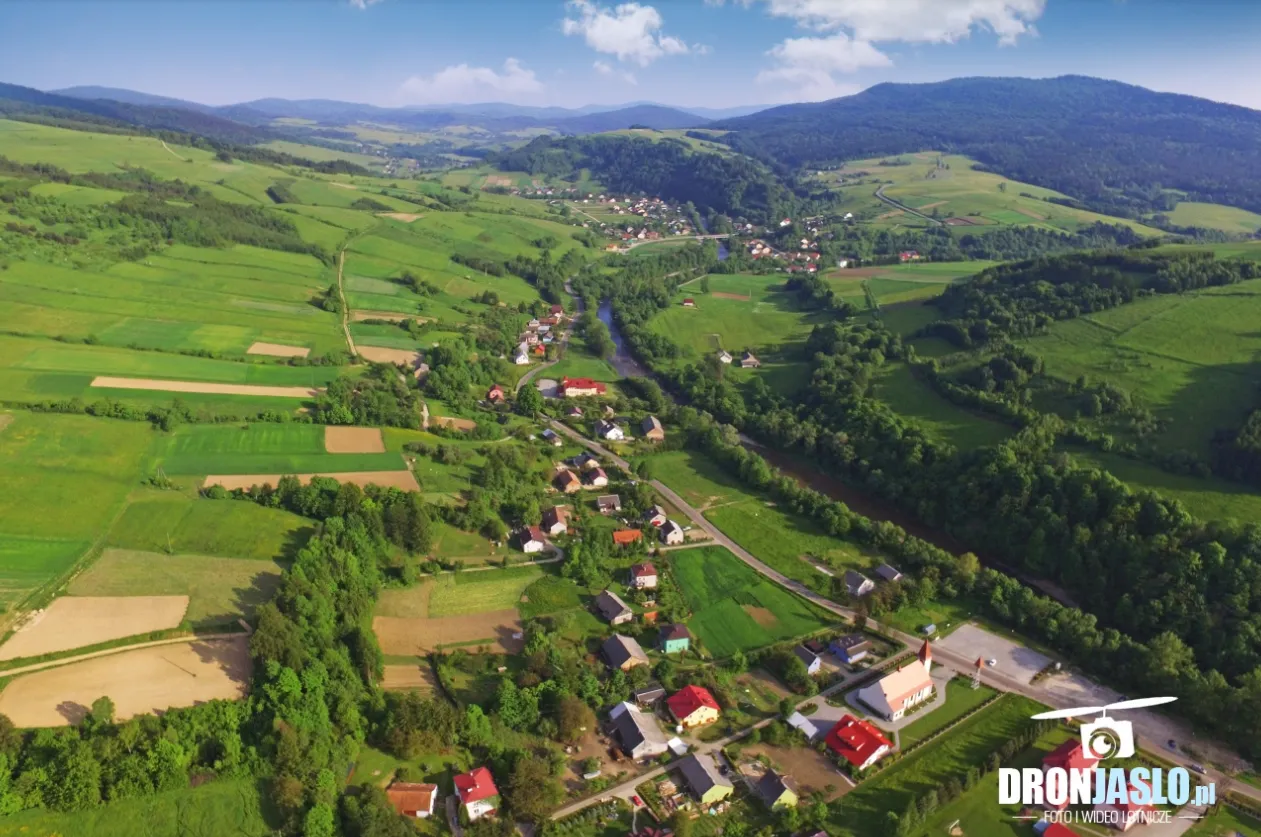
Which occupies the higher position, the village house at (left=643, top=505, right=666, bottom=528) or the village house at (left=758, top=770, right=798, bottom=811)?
the village house at (left=643, top=505, right=666, bottom=528)

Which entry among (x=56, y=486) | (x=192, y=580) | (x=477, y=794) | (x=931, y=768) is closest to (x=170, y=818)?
(x=477, y=794)

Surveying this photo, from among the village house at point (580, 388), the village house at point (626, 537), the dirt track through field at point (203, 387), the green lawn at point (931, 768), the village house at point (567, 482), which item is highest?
the dirt track through field at point (203, 387)

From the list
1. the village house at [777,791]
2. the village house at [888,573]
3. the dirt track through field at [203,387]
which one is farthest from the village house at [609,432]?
the village house at [777,791]

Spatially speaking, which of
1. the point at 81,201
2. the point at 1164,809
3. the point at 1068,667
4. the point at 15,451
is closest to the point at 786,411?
the point at 1068,667

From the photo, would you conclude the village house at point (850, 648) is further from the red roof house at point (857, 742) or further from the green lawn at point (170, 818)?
the green lawn at point (170, 818)

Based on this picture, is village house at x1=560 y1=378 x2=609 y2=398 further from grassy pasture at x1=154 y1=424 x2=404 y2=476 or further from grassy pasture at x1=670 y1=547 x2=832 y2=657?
grassy pasture at x1=670 y1=547 x2=832 y2=657

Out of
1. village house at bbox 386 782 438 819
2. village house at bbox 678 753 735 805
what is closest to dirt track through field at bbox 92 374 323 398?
village house at bbox 386 782 438 819

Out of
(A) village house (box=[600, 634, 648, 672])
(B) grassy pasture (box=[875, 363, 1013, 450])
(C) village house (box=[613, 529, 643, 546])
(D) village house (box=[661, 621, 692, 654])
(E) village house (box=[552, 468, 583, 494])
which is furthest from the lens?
(B) grassy pasture (box=[875, 363, 1013, 450])
